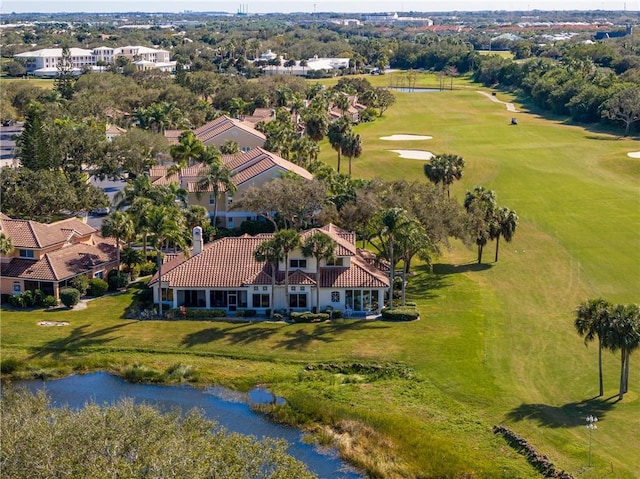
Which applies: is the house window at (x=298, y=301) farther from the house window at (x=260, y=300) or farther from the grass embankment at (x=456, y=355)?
the grass embankment at (x=456, y=355)

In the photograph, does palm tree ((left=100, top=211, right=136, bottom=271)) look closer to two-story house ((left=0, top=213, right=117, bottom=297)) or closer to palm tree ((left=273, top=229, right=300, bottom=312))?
two-story house ((left=0, top=213, right=117, bottom=297))

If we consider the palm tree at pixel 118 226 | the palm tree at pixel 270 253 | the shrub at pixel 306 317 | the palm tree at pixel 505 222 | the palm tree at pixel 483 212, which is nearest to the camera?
the palm tree at pixel 270 253

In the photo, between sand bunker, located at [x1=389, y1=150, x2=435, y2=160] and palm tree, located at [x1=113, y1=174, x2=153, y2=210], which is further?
sand bunker, located at [x1=389, y1=150, x2=435, y2=160]

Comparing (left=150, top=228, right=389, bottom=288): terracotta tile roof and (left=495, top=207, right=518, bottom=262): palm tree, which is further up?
(left=495, top=207, right=518, bottom=262): palm tree

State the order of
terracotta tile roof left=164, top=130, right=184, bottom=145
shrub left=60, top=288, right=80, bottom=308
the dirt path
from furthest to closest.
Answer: the dirt path < terracotta tile roof left=164, top=130, right=184, bottom=145 < shrub left=60, top=288, right=80, bottom=308

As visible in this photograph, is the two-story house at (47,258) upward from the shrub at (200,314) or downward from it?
upward

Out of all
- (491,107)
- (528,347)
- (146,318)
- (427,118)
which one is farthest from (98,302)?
(491,107)

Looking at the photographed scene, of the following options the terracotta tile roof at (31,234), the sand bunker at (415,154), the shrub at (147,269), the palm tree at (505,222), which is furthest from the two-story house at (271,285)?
the sand bunker at (415,154)

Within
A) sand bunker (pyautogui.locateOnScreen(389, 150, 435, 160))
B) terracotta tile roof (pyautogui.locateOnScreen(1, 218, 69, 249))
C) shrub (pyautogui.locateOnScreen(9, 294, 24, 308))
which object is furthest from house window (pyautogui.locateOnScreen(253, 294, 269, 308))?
sand bunker (pyautogui.locateOnScreen(389, 150, 435, 160))
